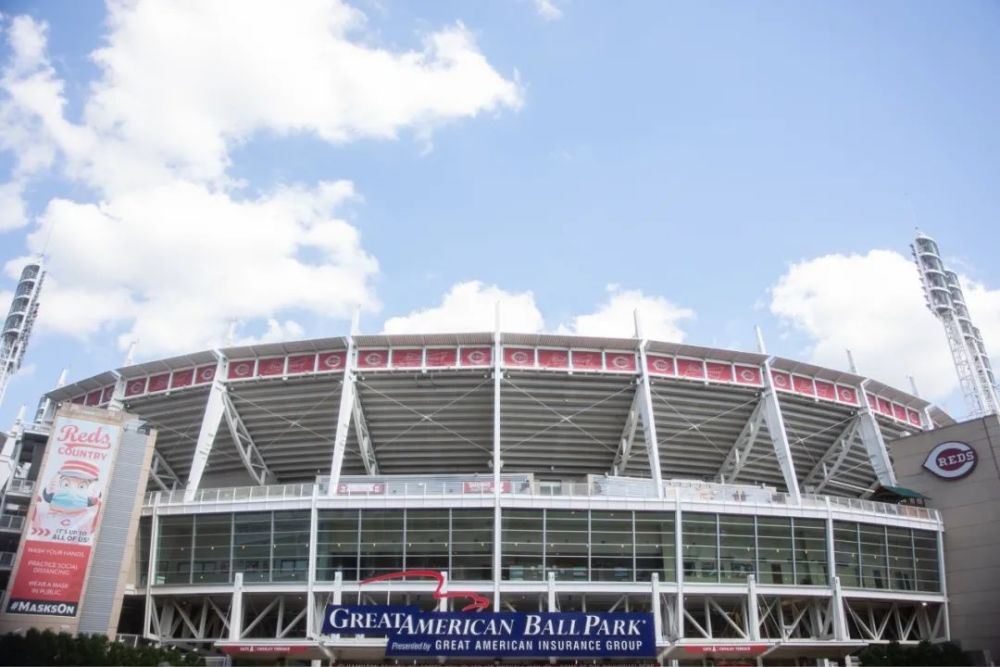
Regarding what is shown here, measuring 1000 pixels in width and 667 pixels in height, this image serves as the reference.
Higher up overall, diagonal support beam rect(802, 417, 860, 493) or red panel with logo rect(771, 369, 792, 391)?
red panel with logo rect(771, 369, 792, 391)

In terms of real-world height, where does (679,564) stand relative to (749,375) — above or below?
below

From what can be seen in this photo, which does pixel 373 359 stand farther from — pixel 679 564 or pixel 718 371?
pixel 718 371

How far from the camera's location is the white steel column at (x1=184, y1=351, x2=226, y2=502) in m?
45.7

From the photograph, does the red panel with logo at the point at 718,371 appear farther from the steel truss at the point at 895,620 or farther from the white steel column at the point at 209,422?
the white steel column at the point at 209,422

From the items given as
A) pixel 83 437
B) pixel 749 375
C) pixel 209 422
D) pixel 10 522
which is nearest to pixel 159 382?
pixel 209 422

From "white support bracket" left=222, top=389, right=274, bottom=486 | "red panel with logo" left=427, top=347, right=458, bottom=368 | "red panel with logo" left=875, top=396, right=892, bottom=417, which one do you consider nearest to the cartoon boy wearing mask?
"white support bracket" left=222, top=389, right=274, bottom=486

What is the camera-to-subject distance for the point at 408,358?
48.0m

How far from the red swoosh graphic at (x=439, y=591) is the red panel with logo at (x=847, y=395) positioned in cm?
2908

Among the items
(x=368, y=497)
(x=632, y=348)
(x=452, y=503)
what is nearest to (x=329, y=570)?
(x=368, y=497)

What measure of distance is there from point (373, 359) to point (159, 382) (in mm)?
15067

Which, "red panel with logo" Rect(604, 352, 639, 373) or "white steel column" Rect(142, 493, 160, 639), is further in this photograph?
"red panel with logo" Rect(604, 352, 639, 373)

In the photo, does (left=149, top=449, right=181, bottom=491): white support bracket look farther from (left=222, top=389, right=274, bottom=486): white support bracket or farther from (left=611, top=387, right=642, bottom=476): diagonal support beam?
(left=611, top=387, right=642, bottom=476): diagonal support beam

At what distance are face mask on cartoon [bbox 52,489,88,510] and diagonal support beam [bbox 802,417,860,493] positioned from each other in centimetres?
4820

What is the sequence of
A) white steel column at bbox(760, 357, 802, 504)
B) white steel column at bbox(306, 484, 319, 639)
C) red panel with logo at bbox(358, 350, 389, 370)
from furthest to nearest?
red panel with logo at bbox(358, 350, 389, 370), white steel column at bbox(760, 357, 802, 504), white steel column at bbox(306, 484, 319, 639)
